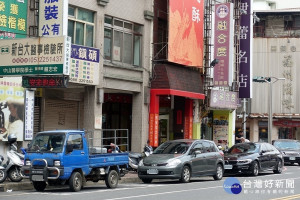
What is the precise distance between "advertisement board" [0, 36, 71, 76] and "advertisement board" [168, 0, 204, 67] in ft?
37.1

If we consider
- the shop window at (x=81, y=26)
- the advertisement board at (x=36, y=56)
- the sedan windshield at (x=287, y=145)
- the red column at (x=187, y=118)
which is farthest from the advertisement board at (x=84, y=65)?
the sedan windshield at (x=287, y=145)

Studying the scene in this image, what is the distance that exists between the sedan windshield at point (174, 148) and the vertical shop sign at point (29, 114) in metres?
5.00

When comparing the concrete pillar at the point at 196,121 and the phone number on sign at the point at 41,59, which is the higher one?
the phone number on sign at the point at 41,59

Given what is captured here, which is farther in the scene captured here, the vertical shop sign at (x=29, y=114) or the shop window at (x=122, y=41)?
the shop window at (x=122, y=41)

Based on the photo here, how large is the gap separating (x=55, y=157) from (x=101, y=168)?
2.08 metres

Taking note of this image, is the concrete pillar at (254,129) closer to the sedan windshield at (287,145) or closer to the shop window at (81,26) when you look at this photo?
the sedan windshield at (287,145)

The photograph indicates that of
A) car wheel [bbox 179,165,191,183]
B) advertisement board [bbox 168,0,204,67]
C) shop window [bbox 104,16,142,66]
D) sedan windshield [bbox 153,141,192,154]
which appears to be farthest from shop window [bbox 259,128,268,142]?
car wheel [bbox 179,165,191,183]

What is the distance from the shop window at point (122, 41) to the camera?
2966cm

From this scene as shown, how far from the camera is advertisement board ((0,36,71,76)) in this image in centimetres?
2058

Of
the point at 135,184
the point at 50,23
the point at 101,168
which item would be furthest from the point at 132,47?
the point at 101,168

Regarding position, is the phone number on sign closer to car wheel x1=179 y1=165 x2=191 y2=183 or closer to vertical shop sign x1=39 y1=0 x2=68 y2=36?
vertical shop sign x1=39 y1=0 x2=68 y2=36

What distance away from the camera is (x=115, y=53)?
1185 inches

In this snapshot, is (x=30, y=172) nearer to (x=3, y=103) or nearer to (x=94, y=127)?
(x=3, y=103)

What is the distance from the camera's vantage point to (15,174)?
20344 millimetres
